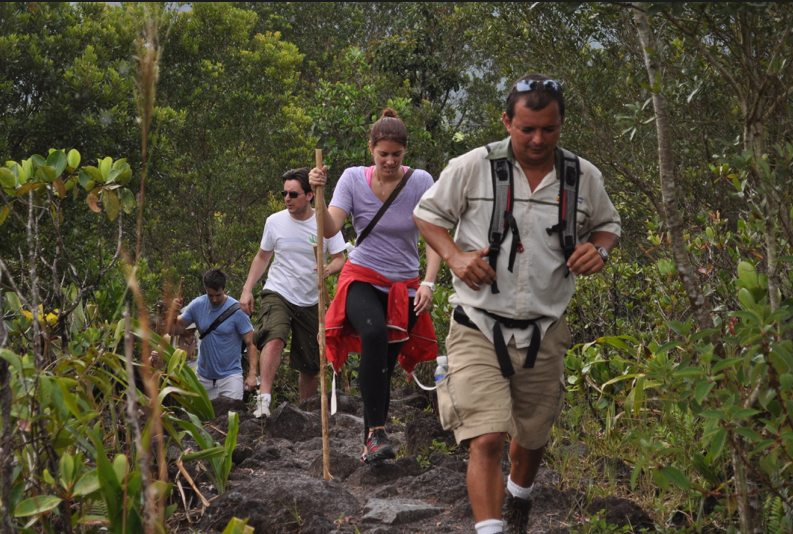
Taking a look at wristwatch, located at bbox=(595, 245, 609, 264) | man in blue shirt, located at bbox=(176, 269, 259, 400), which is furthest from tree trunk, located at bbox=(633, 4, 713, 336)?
man in blue shirt, located at bbox=(176, 269, 259, 400)

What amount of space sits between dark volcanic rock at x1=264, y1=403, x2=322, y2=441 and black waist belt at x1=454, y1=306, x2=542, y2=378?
295cm

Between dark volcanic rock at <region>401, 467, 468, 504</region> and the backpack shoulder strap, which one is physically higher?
the backpack shoulder strap

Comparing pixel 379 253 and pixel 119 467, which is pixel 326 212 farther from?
pixel 119 467

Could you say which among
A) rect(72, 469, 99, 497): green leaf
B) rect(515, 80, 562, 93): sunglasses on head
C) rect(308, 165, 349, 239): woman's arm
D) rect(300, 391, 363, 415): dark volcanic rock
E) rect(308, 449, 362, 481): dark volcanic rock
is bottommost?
rect(300, 391, 363, 415): dark volcanic rock

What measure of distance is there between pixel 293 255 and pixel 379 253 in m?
2.53

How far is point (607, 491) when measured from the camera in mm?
4203

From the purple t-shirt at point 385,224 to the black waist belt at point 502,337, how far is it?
1523 millimetres

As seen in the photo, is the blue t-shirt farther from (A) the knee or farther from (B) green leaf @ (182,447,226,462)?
(A) the knee

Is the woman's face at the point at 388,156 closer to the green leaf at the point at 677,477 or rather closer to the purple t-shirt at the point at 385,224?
the purple t-shirt at the point at 385,224

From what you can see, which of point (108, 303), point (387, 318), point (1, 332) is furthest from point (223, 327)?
point (1, 332)

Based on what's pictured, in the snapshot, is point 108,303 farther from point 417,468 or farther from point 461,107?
point 461,107

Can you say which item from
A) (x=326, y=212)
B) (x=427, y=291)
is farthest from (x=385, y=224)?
(x=427, y=291)

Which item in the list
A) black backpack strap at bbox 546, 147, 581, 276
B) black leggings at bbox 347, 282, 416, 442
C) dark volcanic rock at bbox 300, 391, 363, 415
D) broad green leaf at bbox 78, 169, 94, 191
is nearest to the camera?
black backpack strap at bbox 546, 147, 581, 276

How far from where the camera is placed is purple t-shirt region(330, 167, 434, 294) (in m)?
5.02
